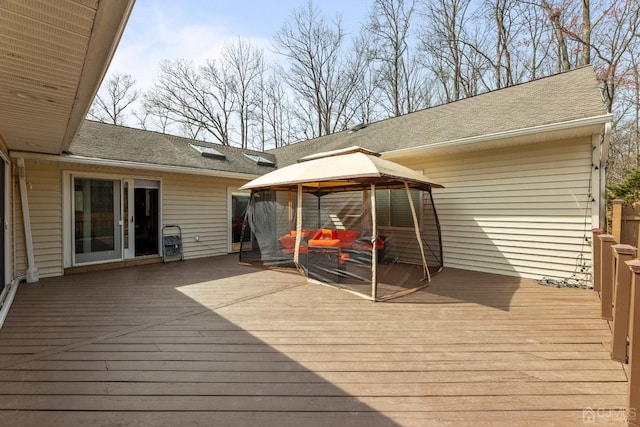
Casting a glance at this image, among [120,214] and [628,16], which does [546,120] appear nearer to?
[120,214]

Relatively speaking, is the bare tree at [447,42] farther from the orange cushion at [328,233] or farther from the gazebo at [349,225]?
the orange cushion at [328,233]

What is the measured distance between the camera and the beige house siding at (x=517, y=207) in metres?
4.94

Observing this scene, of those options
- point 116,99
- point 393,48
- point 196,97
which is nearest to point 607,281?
point 393,48

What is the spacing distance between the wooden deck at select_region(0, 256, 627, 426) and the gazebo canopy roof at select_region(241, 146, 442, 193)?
1.71m

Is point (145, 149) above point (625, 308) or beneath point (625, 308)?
above

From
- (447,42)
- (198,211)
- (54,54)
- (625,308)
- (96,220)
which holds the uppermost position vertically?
(447,42)

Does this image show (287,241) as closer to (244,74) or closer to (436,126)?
(436,126)

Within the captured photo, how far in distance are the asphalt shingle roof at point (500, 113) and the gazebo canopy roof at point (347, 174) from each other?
1.34 m

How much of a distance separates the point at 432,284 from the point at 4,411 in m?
4.90

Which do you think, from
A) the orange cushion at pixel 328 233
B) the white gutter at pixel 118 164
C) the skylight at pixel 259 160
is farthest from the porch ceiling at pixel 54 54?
the skylight at pixel 259 160

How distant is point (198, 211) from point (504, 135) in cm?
678

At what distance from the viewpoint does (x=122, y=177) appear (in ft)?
21.9

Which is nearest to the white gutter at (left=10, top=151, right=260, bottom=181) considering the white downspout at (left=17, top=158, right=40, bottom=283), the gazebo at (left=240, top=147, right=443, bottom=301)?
the white downspout at (left=17, top=158, right=40, bottom=283)

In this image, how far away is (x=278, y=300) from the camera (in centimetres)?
427
